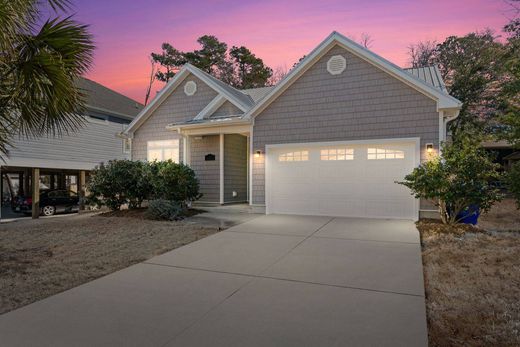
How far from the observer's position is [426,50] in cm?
2356

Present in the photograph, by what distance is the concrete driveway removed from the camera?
3.16 m

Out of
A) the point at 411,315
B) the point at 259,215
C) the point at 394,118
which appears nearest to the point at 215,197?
the point at 259,215

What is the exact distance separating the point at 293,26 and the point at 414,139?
7623 millimetres

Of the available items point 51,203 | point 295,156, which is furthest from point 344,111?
point 51,203

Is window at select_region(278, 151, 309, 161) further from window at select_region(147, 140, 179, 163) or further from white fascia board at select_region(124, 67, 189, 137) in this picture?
white fascia board at select_region(124, 67, 189, 137)

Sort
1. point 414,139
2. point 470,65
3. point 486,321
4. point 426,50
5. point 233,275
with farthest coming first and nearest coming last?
point 426,50, point 470,65, point 414,139, point 233,275, point 486,321

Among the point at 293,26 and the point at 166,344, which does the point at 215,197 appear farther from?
the point at 166,344

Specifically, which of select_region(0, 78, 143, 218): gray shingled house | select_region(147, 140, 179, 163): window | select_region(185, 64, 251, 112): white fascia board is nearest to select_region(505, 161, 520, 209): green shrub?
select_region(185, 64, 251, 112): white fascia board

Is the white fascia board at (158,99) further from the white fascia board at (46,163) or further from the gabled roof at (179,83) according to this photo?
the white fascia board at (46,163)

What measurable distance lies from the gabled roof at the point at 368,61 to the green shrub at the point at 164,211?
3885mm

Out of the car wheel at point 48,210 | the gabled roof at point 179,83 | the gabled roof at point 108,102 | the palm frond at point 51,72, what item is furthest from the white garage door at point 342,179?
the gabled roof at point 108,102

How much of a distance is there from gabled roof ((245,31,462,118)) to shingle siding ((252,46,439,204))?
0.49 ft

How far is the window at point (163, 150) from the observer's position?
14.0 m

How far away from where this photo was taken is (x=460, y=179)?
8305 millimetres
